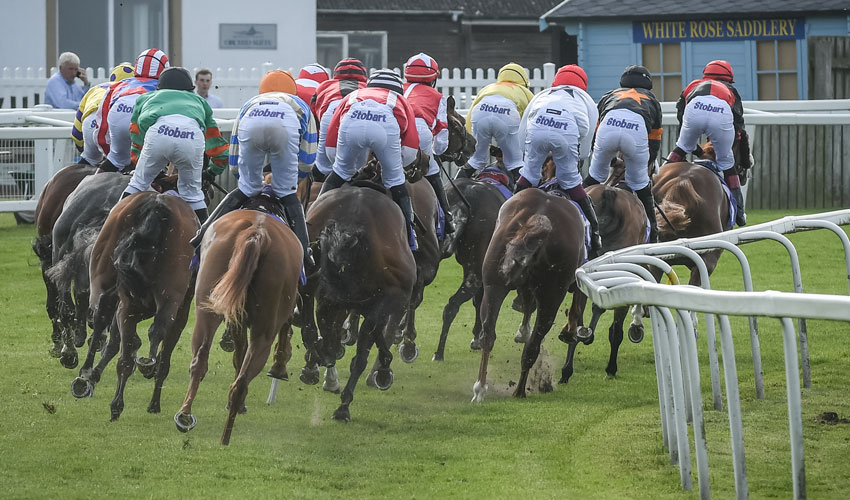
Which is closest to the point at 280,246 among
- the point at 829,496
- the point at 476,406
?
the point at 476,406

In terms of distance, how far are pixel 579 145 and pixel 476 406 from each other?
2.01 m

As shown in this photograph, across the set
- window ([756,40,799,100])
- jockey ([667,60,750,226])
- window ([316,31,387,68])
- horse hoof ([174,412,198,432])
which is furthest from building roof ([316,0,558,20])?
horse hoof ([174,412,198,432])

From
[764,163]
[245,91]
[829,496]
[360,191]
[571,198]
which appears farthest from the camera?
[245,91]

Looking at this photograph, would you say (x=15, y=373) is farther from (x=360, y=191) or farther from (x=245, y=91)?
(x=245, y=91)

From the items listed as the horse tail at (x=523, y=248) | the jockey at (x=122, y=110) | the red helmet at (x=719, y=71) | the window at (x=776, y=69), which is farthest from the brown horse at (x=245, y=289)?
the window at (x=776, y=69)

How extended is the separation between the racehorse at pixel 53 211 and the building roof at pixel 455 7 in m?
16.9

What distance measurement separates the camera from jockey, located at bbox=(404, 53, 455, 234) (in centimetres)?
952

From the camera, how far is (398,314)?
795 cm

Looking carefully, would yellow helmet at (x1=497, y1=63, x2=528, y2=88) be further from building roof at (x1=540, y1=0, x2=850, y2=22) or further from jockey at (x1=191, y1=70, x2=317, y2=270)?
building roof at (x1=540, y1=0, x2=850, y2=22)

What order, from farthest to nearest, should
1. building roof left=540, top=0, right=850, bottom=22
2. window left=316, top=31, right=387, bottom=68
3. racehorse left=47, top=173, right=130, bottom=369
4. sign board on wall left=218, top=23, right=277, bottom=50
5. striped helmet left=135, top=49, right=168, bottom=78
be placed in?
window left=316, top=31, right=387, bottom=68, building roof left=540, top=0, right=850, bottom=22, sign board on wall left=218, top=23, right=277, bottom=50, striped helmet left=135, top=49, right=168, bottom=78, racehorse left=47, top=173, right=130, bottom=369

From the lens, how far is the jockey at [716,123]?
10695mm

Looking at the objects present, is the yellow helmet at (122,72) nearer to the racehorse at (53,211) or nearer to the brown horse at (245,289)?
the racehorse at (53,211)

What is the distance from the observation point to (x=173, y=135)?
7977 mm

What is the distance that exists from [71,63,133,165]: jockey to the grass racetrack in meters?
1.51
